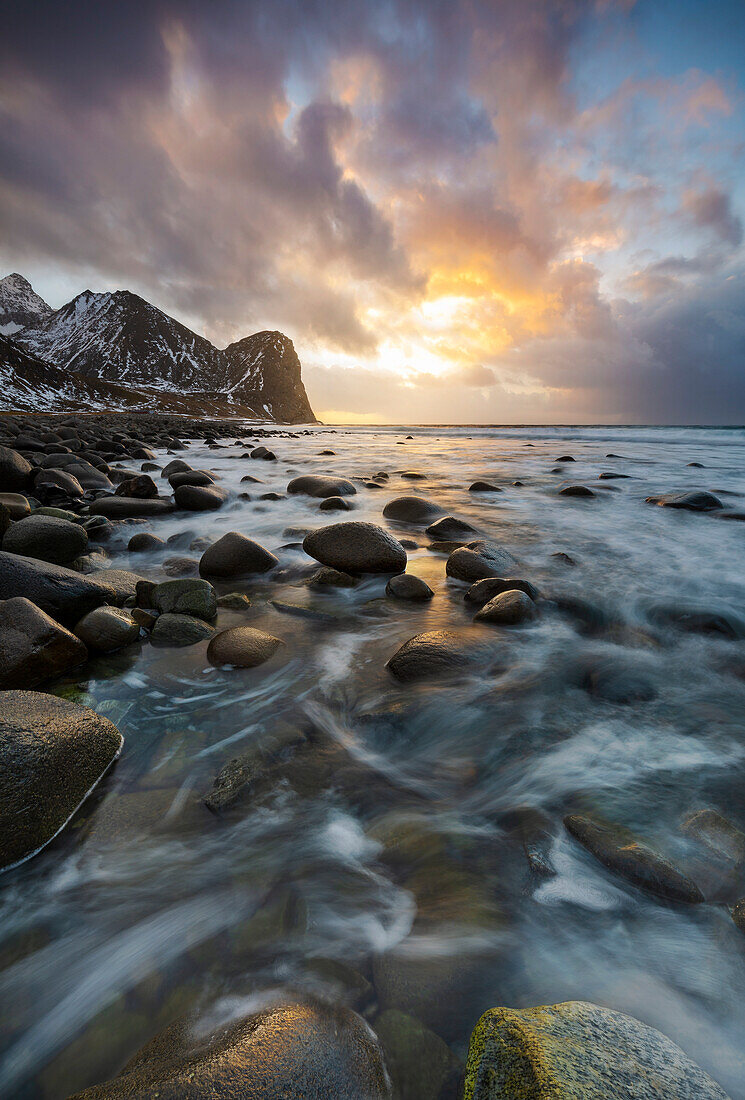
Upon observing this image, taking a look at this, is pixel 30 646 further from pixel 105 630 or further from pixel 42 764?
pixel 42 764

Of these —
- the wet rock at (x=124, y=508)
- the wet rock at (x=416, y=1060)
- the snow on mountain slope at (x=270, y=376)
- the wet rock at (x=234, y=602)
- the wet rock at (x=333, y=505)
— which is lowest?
the wet rock at (x=416, y=1060)

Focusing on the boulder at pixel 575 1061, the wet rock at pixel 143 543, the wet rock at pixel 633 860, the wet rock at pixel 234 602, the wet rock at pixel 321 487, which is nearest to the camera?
the boulder at pixel 575 1061

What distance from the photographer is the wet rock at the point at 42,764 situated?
162 cm

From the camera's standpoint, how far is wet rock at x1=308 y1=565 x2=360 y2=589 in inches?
163

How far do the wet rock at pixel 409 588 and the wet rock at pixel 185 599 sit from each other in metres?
1.50

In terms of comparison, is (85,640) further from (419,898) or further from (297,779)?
(419,898)

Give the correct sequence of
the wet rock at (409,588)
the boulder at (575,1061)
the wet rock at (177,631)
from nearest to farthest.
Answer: the boulder at (575,1061) < the wet rock at (177,631) < the wet rock at (409,588)

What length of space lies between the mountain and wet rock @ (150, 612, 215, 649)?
117 meters

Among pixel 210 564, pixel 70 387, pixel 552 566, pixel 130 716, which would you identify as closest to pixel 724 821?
pixel 130 716

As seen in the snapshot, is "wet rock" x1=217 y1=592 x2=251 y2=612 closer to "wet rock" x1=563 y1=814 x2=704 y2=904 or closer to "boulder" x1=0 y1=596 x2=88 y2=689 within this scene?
"boulder" x1=0 y1=596 x2=88 y2=689

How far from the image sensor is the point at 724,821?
1751 mm

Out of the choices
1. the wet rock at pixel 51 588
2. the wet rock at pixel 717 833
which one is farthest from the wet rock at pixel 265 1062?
the wet rock at pixel 51 588

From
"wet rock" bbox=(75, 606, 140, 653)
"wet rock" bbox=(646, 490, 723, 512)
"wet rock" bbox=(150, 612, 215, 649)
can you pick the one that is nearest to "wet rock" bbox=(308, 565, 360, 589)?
"wet rock" bbox=(150, 612, 215, 649)

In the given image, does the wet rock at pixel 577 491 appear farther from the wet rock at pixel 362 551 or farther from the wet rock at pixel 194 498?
the wet rock at pixel 194 498
